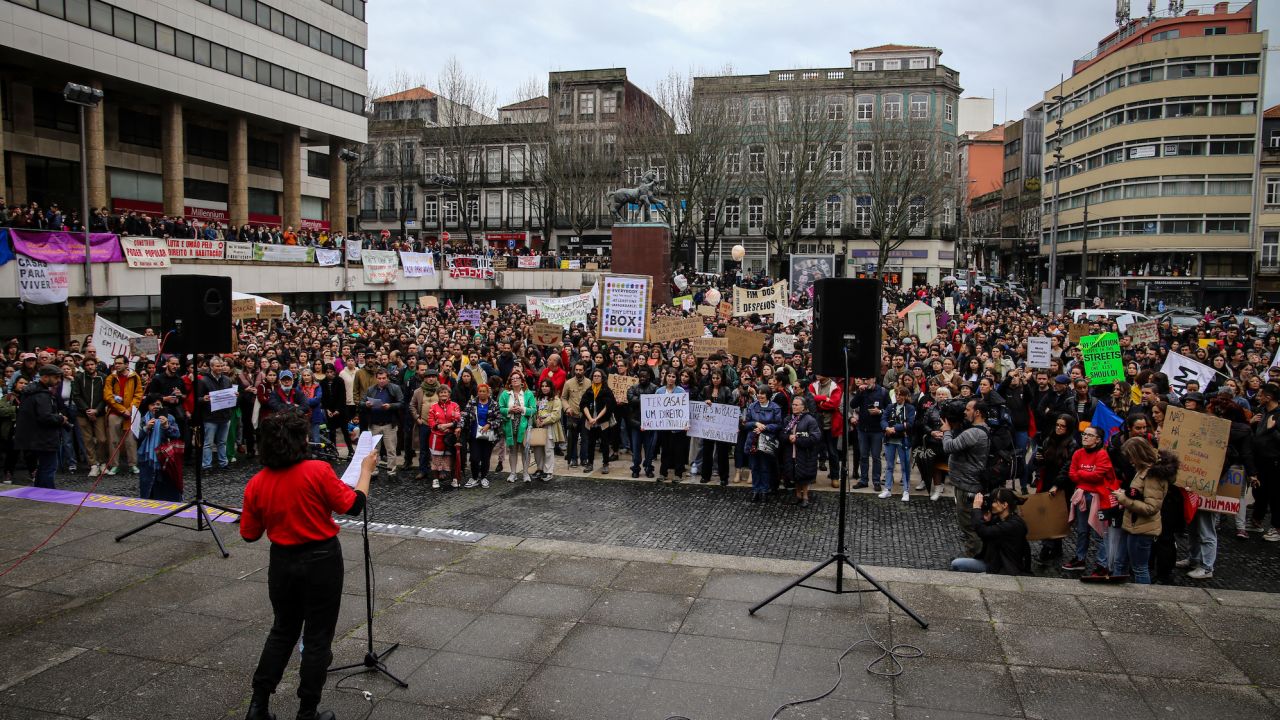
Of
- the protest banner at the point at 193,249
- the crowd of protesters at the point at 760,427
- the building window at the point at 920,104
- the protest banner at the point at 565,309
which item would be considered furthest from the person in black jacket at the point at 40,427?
the building window at the point at 920,104

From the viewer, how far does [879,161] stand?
48.7m

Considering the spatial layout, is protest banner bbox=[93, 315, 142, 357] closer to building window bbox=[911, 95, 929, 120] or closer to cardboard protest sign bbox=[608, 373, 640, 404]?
cardboard protest sign bbox=[608, 373, 640, 404]

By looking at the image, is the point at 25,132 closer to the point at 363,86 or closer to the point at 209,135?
the point at 209,135

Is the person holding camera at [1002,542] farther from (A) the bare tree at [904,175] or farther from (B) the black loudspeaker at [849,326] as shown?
(A) the bare tree at [904,175]

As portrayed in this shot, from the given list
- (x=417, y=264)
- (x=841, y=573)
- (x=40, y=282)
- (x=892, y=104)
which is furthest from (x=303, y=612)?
(x=892, y=104)

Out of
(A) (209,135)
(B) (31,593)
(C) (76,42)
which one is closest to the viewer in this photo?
(B) (31,593)

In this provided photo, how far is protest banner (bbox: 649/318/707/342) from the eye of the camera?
17.0 metres

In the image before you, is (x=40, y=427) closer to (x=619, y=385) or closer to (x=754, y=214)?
(x=619, y=385)

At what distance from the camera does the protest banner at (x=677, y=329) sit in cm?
1698

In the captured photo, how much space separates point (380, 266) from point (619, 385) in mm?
25766

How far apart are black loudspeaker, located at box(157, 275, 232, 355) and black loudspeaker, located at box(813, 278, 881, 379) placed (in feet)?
19.1

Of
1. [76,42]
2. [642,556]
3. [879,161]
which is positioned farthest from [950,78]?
Answer: [642,556]

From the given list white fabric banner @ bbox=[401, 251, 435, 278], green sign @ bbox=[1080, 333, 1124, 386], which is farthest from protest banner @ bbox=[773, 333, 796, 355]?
white fabric banner @ bbox=[401, 251, 435, 278]

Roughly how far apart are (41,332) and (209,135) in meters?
21.6
